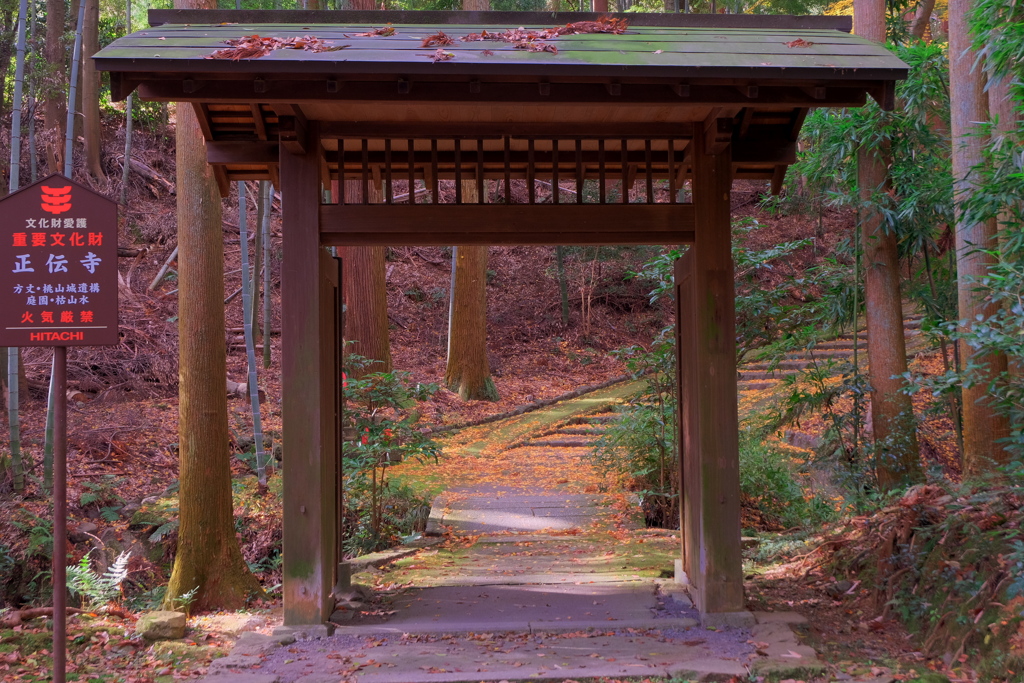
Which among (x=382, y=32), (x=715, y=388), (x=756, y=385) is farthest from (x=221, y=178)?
(x=756, y=385)

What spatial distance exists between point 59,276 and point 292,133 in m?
1.62

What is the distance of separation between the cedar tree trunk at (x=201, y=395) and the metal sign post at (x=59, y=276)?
1.97 metres

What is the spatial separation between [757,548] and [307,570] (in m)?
3.86

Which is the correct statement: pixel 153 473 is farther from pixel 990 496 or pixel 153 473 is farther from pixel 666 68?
pixel 990 496

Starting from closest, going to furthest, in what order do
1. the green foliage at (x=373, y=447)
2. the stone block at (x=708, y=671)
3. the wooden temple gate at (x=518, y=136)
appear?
the stone block at (x=708, y=671) → the wooden temple gate at (x=518, y=136) → the green foliage at (x=373, y=447)

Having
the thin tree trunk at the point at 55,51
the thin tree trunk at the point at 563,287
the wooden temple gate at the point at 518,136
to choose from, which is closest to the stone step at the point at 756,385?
the thin tree trunk at the point at 563,287

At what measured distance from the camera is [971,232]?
663 cm

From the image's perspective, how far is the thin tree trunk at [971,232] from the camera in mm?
6391

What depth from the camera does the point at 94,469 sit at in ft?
28.6

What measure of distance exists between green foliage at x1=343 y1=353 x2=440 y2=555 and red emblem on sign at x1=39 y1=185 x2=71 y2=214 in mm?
3793

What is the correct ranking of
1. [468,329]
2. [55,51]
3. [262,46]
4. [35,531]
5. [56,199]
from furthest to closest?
[55,51] < [468,329] < [35,531] < [262,46] < [56,199]

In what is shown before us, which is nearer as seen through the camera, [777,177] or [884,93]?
[884,93]

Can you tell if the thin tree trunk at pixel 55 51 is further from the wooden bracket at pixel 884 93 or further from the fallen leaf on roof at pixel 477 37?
the wooden bracket at pixel 884 93

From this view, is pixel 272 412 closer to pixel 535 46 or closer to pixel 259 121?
pixel 259 121
